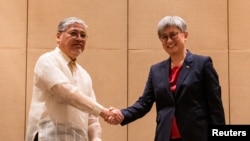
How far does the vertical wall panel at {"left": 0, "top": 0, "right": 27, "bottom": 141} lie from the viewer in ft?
14.5

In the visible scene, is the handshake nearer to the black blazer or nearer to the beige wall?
the black blazer

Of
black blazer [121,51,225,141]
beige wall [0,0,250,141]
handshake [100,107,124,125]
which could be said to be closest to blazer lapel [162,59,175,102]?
black blazer [121,51,225,141]

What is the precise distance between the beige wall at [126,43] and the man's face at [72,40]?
4.82 feet

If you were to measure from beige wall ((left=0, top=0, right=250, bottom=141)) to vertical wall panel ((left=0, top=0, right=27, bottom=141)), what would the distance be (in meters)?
0.01

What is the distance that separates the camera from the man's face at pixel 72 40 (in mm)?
3074

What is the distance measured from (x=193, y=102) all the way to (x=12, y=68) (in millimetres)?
2304

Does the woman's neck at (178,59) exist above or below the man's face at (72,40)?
below

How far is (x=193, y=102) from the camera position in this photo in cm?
284

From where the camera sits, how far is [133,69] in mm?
4617

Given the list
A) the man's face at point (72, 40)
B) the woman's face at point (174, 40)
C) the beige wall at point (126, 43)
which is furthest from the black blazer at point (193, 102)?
the beige wall at point (126, 43)

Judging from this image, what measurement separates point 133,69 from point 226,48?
1.01 meters

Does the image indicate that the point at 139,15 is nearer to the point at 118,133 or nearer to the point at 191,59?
the point at 118,133

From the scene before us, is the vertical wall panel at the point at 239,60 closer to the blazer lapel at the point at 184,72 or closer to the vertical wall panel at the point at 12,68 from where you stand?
the blazer lapel at the point at 184,72

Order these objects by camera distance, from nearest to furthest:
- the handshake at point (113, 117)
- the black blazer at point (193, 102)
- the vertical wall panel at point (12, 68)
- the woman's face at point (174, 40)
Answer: the black blazer at point (193, 102), the woman's face at point (174, 40), the handshake at point (113, 117), the vertical wall panel at point (12, 68)
